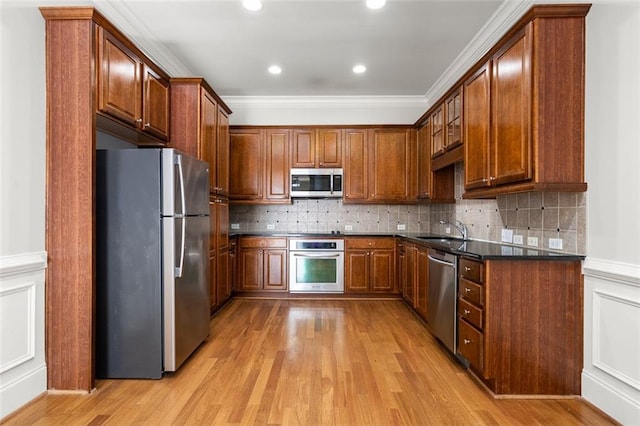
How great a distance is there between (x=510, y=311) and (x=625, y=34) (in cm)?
175

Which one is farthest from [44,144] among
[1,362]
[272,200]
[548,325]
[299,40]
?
[548,325]

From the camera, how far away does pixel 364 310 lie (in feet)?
14.0

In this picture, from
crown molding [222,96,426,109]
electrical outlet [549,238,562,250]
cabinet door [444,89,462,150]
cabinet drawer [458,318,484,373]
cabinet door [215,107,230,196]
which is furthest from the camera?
crown molding [222,96,426,109]

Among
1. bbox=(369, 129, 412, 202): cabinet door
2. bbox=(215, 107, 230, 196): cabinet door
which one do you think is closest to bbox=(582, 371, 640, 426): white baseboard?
bbox=(369, 129, 412, 202): cabinet door

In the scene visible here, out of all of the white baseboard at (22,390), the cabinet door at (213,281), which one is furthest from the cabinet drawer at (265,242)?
the white baseboard at (22,390)

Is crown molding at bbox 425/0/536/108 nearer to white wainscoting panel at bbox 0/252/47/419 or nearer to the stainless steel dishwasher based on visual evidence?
the stainless steel dishwasher

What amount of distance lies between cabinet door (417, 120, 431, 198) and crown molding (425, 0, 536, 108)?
61 cm

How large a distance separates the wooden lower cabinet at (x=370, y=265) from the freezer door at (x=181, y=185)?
7.69ft

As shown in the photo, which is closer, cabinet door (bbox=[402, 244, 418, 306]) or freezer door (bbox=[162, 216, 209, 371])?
freezer door (bbox=[162, 216, 209, 371])

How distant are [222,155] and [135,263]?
76.9 inches

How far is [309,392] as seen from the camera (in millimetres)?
2275

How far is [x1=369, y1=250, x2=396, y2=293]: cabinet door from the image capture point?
4738 millimetres

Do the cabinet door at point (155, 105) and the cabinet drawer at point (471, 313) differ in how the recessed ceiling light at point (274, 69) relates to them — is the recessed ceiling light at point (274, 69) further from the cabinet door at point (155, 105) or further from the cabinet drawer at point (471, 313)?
the cabinet drawer at point (471, 313)

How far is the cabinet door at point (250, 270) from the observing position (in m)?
4.80
